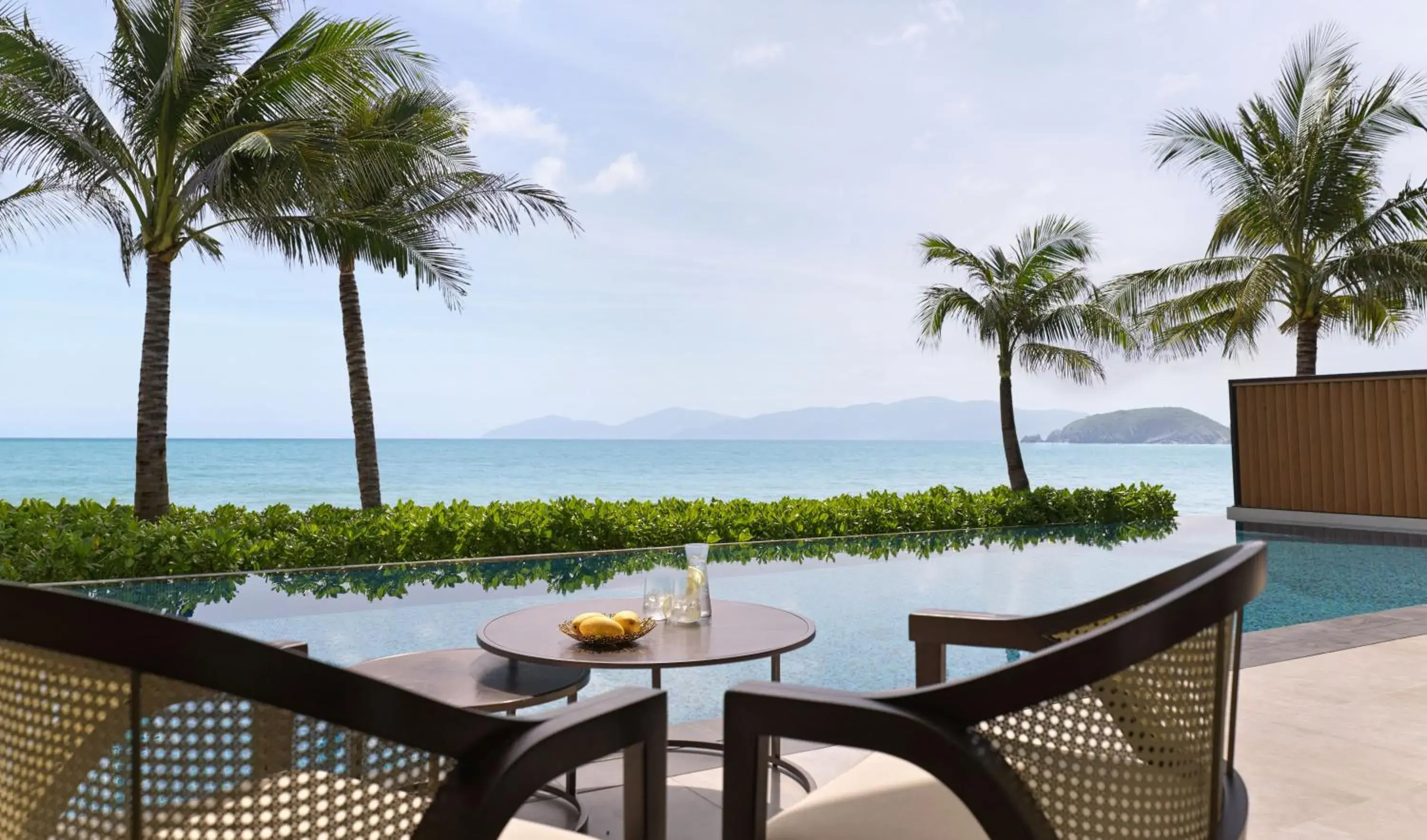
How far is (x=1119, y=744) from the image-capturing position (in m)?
1.03

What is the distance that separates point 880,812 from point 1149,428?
55926mm

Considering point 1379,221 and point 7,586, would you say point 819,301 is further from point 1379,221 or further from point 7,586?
point 7,586

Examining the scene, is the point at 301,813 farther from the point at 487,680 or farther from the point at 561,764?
the point at 487,680

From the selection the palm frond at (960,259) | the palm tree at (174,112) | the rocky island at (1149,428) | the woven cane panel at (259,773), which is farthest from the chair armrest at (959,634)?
the rocky island at (1149,428)

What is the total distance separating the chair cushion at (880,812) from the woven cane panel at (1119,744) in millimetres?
236

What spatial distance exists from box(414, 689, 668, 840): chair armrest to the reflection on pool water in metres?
2.25

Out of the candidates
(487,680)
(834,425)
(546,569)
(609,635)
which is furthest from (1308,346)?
(834,425)

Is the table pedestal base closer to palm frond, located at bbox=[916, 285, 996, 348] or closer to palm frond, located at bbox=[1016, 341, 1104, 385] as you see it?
palm frond, located at bbox=[916, 285, 996, 348]

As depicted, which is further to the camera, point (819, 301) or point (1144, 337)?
point (819, 301)

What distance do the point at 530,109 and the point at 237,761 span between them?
40148 mm

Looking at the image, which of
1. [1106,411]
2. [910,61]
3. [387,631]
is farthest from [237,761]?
[1106,411]

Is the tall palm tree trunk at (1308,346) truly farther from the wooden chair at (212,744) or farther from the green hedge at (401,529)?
the wooden chair at (212,744)

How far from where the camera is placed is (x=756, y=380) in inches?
1875

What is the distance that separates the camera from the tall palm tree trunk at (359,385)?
904 centimetres
